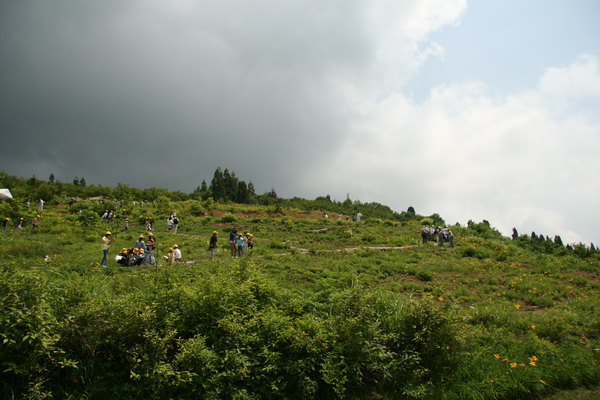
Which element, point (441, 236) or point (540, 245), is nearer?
point (441, 236)

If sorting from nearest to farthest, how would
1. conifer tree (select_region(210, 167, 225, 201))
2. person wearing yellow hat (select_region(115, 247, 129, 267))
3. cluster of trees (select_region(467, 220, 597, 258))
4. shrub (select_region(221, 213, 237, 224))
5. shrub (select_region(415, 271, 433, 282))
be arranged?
1. shrub (select_region(415, 271, 433, 282))
2. person wearing yellow hat (select_region(115, 247, 129, 267))
3. cluster of trees (select_region(467, 220, 597, 258))
4. shrub (select_region(221, 213, 237, 224))
5. conifer tree (select_region(210, 167, 225, 201))

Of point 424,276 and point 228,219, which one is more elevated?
point 228,219

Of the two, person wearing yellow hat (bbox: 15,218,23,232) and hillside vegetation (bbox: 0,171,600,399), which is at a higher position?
person wearing yellow hat (bbox: 15,218,23,232)

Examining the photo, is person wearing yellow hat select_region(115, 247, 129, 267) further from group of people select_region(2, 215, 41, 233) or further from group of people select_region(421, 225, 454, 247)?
group of people select_region(421, 225, 454, 247)

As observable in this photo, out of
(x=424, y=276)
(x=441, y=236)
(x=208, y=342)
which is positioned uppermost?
(x=441, y=236)

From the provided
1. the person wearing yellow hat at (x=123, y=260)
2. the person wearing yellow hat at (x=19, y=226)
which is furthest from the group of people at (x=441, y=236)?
the person wearing yellow hat at (x=19, y=226)

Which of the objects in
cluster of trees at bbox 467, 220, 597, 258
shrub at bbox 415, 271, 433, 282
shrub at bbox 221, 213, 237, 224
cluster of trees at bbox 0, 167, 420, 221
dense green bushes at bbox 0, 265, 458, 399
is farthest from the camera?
cluster of trees at bbox 0, 167, 420, 221

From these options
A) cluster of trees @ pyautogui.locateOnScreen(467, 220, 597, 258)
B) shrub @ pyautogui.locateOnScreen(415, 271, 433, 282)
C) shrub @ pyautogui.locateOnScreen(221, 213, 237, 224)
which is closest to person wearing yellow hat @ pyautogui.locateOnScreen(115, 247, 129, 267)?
shrub @ pyautogui.locateOnScreen(415, 271, 433, 282)

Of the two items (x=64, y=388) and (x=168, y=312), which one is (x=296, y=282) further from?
(x=64, y=388)

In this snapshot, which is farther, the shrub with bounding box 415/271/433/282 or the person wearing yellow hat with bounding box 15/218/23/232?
the person wearing yellow hat with bounding box 15/218/23/232

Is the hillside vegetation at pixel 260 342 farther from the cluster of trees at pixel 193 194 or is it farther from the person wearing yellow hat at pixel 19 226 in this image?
the cluster of trees at pixel 193 194

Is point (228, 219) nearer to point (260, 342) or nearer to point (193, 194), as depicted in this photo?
point (260, 342)

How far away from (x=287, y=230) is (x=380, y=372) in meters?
21.1

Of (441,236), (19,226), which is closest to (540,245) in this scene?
(441,236)
